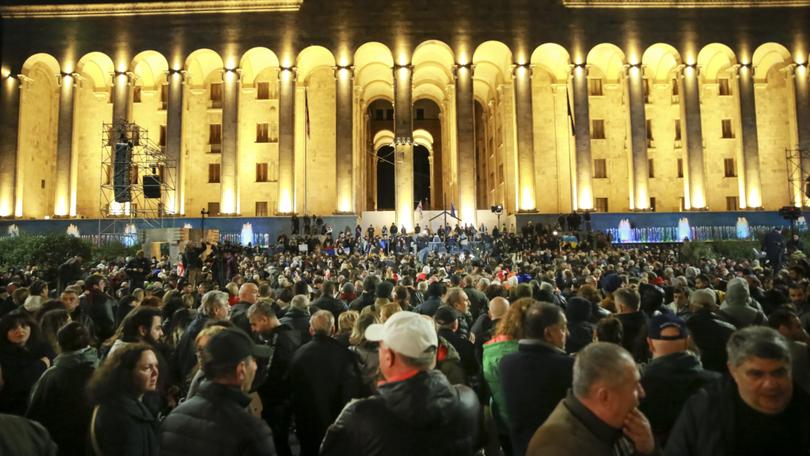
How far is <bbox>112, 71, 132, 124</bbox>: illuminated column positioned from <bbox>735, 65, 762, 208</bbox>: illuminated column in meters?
37.7

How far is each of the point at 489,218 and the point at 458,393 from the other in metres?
34.6

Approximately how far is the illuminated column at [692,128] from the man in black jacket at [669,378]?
3562 centimetres

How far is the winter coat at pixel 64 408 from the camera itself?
360cm

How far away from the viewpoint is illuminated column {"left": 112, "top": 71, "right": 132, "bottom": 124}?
35312mm

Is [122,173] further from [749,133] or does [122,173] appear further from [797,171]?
[797,171]

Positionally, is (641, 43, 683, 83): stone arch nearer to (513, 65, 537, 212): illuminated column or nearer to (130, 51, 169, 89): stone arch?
(513, 65, 537, 212): illuminated column

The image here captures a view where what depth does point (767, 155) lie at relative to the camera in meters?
39.3

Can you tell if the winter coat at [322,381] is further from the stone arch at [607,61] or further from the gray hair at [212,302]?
the stone arch at [607,61]

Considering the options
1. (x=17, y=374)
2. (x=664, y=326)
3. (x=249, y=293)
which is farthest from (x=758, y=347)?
(x=249, y=293)

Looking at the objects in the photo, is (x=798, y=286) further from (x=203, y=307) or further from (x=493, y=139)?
(x=493, y=139)

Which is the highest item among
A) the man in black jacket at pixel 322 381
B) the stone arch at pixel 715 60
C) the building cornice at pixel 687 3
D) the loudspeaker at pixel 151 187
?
the building cornice at pixel 687 3

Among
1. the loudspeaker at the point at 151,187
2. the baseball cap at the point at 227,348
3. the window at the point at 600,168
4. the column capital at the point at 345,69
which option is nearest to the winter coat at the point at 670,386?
the baseball cap at the point at 227,348

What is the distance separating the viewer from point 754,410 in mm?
2623

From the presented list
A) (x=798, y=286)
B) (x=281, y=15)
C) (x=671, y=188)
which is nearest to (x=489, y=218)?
(x=671, y=188)
